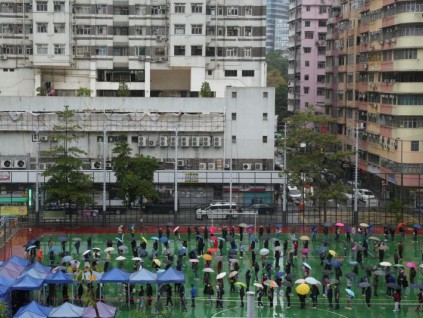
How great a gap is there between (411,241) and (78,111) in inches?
788

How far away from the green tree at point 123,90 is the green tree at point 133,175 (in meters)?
7.54

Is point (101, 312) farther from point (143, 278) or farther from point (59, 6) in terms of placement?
point (59, 6)

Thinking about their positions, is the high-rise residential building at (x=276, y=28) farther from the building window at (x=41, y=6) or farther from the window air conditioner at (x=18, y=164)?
the window air conditioner at (x=18, y=164)

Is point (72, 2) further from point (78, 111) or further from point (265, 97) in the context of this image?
point (265, 97)

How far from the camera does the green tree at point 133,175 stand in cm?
3869

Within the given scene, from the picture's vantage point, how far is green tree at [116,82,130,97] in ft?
155

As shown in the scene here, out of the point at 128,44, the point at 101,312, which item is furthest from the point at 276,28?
the point at 101,312

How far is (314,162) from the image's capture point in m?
38.8

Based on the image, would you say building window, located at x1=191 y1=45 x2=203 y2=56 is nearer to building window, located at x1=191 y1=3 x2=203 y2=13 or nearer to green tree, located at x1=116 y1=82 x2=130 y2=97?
building window, located at x1=191 y1=3 x2=203 y2=13

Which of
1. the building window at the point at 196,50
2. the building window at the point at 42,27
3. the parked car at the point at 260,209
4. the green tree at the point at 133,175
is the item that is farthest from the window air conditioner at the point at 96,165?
the building window at the point at 196,50

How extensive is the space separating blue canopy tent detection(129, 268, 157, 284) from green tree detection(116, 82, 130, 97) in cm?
2404

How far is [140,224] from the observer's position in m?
39.0

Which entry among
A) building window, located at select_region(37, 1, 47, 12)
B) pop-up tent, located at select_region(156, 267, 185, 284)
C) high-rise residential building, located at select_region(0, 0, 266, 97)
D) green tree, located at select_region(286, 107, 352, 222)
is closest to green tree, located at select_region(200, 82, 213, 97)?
high-rise residential building, located at select_region(0, 0, 266, 97)

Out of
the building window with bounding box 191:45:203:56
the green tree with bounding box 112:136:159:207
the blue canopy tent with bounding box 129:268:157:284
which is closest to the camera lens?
the blue canopy tent with bounding box 129:268:157:284
